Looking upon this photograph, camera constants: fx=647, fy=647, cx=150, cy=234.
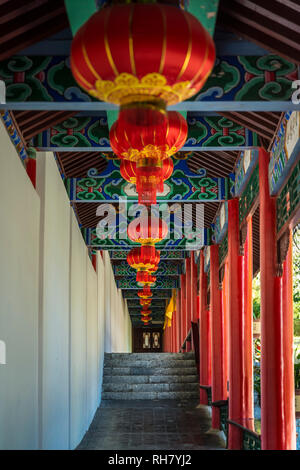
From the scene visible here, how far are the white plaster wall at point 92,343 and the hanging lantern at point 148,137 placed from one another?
26.2ft

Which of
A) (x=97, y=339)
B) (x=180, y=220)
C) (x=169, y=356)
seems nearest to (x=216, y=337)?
(x=180, y=220)

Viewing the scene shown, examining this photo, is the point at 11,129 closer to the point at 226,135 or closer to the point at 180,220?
the point at 226,135

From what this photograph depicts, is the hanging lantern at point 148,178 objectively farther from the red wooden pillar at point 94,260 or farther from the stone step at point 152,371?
the stone step at point 152,371

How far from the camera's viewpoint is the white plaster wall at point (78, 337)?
9.50 metres

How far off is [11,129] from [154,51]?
3.28 m

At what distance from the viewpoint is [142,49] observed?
2705 millimetres

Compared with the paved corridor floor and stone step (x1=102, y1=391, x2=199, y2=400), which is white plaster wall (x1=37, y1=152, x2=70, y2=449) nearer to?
the paved corridor floor

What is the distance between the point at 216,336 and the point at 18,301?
247 inches

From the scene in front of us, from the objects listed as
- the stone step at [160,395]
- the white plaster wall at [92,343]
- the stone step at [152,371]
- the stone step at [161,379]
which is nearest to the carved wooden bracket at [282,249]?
the white plaster wall at [92,343]

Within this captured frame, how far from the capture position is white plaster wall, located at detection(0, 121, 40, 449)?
5062 millimetres

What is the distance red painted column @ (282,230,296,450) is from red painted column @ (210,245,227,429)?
495cm

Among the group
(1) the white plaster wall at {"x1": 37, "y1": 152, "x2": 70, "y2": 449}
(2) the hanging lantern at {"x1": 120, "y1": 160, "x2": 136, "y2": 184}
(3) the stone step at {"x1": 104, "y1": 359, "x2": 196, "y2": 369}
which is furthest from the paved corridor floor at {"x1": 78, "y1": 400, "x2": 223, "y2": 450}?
(2) the hanging lantern at {"x1": 120, "y1": 160, "x2": 136, "y2": 184}

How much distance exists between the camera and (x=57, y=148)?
6723 millimetres

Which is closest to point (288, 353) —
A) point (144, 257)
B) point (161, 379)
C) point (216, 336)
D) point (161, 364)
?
point (144, 257)
